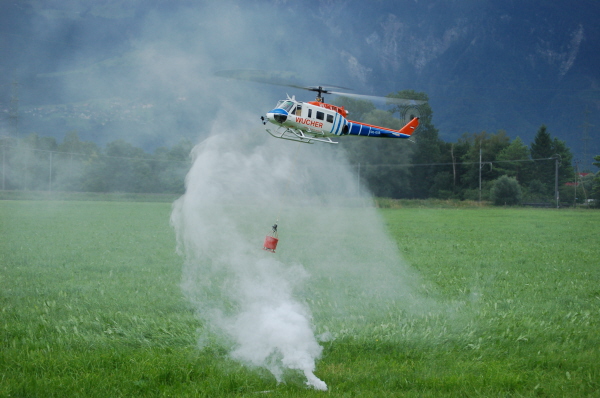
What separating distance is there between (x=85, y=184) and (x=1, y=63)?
104675 millimetres

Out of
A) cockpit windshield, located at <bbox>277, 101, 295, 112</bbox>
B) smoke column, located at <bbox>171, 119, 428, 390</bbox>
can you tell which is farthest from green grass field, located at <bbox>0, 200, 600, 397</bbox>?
cockpit windshield, located at <bbox>277, 101, 295, 112</bbox>

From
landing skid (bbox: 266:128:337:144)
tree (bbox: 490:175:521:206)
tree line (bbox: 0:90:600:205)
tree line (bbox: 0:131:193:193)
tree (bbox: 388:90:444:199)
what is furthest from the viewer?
tree (bbox: 388:90:444:199)

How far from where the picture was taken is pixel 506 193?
73062 mm

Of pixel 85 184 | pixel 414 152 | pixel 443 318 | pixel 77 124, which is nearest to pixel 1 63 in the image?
pixel 77 124

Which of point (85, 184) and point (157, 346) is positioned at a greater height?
point (85, 184)

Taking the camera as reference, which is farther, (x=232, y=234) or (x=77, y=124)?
(x=77, y=124)

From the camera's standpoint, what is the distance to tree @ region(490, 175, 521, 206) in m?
72.8

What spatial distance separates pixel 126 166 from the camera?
249 feet

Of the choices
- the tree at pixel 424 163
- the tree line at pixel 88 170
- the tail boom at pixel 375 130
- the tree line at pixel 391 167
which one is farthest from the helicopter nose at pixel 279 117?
the tree at pixel 424 163

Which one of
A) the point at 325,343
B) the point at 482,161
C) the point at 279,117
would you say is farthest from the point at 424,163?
the point at 325,343

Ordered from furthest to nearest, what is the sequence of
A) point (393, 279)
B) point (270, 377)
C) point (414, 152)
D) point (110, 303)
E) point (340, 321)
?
point (414, 152), point (393, 279), point (110, 303), point (340, 321), point (270, 377)

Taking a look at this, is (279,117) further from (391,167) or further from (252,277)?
(391,167)

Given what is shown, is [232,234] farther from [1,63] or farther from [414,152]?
[1,63]

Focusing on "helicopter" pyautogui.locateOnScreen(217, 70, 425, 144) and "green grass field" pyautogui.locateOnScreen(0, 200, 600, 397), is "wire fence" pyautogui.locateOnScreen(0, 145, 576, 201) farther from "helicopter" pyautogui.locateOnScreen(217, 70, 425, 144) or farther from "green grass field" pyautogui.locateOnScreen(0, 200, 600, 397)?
"helicopter" pyautogui.locateOnScreen(217, 70, 425, 144)
